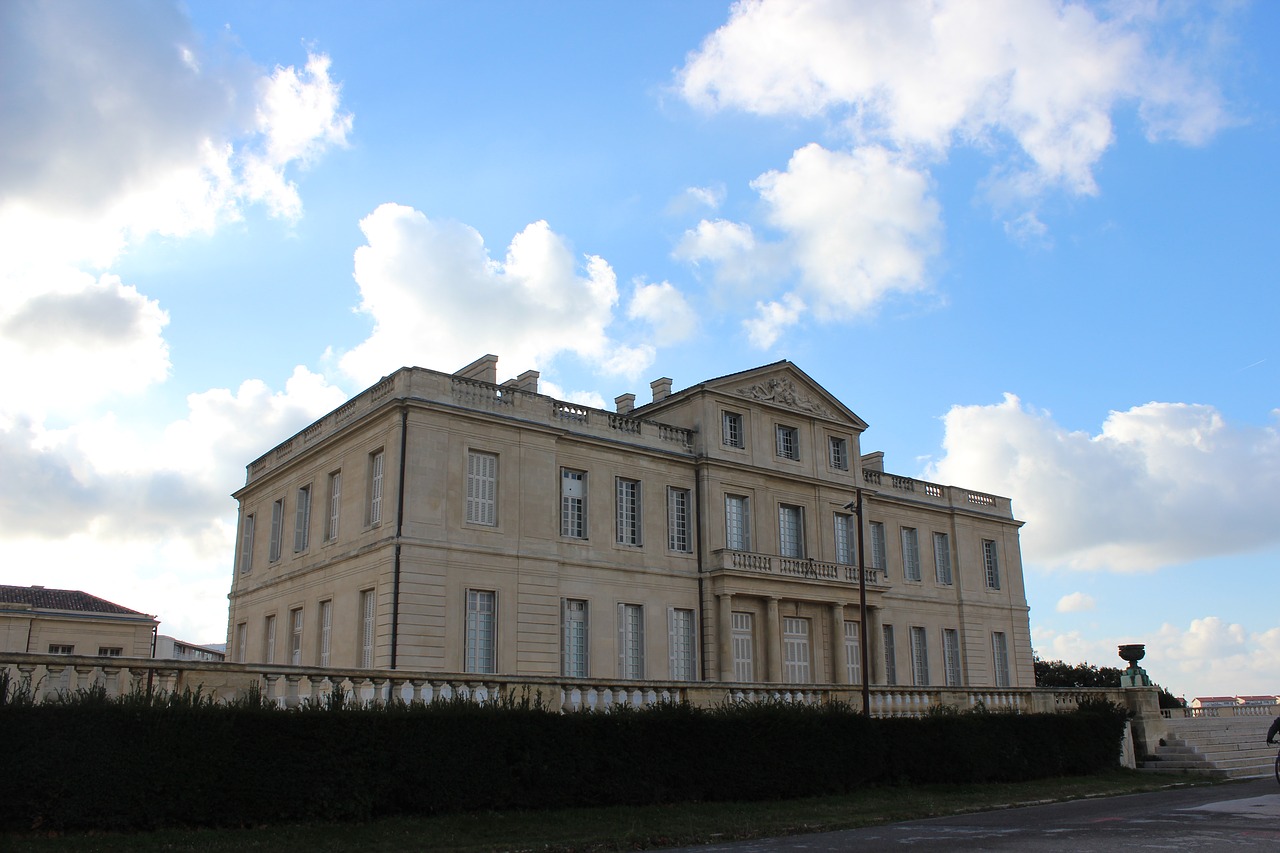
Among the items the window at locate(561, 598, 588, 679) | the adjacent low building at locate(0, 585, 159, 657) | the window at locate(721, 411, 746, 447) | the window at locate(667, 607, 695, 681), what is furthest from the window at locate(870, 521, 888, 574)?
the adjacent low building at locate(0, 585, 159, 657)

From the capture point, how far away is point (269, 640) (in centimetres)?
3170

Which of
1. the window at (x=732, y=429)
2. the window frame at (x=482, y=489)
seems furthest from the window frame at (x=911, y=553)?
the window frame at (x=482, y=489)

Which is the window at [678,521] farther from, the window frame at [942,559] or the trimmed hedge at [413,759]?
the window frame at [942,559]

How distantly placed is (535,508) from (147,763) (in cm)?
1610

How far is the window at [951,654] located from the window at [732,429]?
1242 centimetres

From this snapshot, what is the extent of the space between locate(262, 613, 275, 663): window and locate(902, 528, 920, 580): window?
22217 millimetres

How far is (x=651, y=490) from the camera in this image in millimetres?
31531

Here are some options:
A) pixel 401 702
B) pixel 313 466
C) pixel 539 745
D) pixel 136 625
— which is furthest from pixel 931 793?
pixel 136 625

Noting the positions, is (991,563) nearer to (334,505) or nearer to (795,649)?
(795,649)

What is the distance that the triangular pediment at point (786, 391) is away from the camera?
3409 centimetres

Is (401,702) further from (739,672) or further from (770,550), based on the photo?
(770,550)

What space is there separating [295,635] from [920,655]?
22208mm

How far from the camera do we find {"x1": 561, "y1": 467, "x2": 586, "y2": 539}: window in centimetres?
2950

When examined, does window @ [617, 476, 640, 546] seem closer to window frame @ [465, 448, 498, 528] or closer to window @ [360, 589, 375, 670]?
window frame @ [465, 448, 498, 528]
